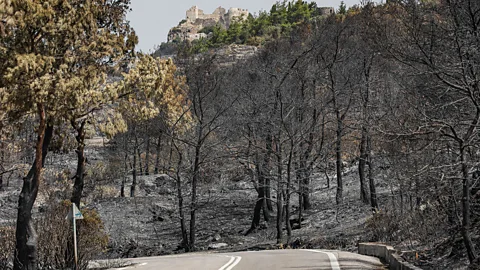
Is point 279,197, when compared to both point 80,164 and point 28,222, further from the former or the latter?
point 28,222

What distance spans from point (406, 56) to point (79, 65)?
29.4 ft

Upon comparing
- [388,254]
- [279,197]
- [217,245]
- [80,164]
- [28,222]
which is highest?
[80,164]

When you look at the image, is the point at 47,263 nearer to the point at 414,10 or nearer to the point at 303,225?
the point at 414,10

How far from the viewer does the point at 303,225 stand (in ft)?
118

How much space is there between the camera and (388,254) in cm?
1533

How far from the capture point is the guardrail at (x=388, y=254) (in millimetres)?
11875

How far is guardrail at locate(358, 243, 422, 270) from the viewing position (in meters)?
11.9

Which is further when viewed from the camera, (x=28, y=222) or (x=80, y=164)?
(x=80, y=164)

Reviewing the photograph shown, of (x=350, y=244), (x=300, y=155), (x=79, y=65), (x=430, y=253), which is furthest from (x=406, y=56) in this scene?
(x=300, y=155)

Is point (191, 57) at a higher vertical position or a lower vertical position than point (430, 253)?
higher

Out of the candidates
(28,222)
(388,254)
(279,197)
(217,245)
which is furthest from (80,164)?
(217,245)

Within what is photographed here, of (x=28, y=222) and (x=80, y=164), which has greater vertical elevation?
(x=80, y=164)

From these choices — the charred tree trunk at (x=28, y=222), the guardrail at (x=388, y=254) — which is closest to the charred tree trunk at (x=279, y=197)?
the guardrail at (x=388, y=254)

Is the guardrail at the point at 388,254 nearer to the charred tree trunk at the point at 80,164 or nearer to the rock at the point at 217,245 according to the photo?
the charred tree trunk at the point at 80,164
